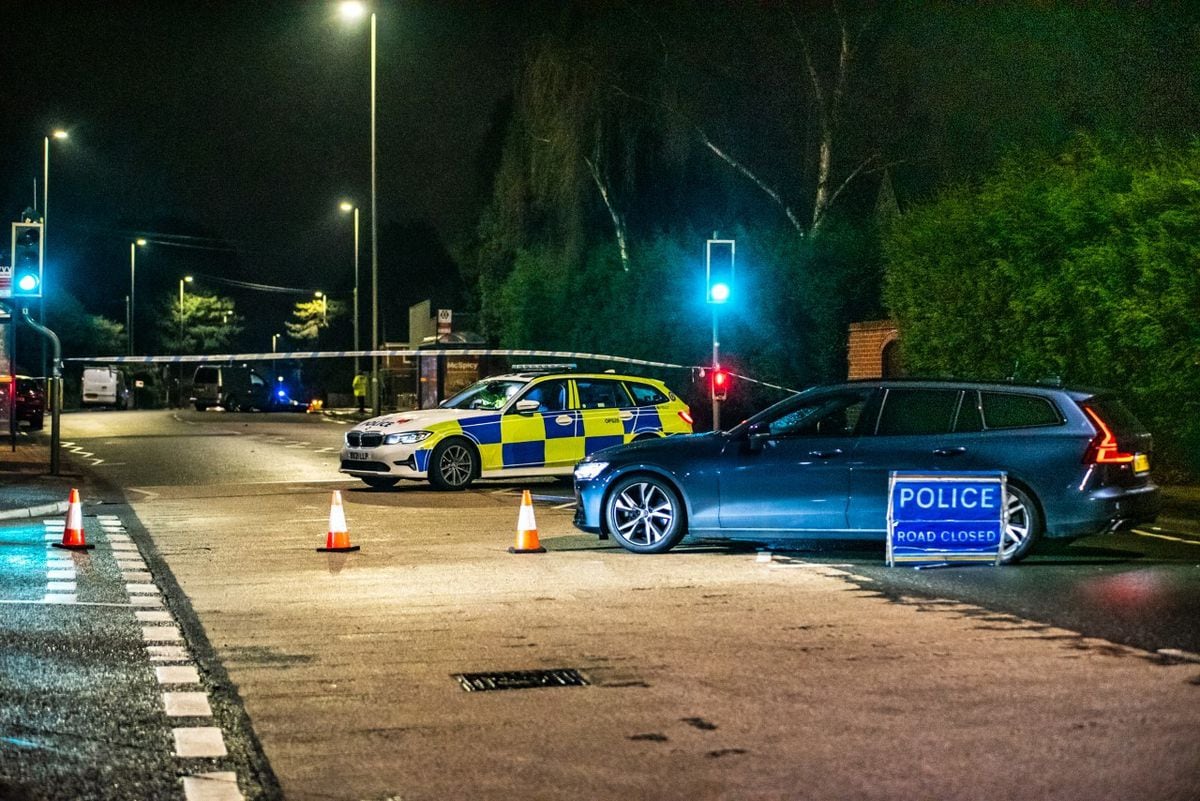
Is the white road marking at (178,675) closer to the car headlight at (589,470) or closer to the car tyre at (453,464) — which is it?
the car headlight at (589,470)

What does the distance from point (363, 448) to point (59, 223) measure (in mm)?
88291

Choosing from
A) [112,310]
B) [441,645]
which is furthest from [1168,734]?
[112,310]

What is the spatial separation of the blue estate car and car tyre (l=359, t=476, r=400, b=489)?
7480 mm

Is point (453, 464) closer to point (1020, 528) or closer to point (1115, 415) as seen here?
point (1020, 528)

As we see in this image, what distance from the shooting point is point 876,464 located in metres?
12.9

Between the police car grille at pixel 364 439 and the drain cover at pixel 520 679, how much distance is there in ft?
40.5

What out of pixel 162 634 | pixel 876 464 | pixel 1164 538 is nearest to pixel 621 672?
pixel 162 634

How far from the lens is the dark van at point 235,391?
72.1m

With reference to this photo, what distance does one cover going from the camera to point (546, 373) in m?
21.4

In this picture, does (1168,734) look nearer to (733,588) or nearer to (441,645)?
(441,645)

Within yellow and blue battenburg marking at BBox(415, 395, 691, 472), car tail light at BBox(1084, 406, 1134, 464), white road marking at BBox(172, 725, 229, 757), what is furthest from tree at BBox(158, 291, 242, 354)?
white road marking at BBox(172, 725, 229, 757)

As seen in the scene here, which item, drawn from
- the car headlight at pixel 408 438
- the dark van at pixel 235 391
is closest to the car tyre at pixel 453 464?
the car headlight at pixel 408 438

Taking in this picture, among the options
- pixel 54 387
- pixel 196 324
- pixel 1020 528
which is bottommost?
pixel 1020 528

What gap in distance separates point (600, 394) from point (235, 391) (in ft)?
175
